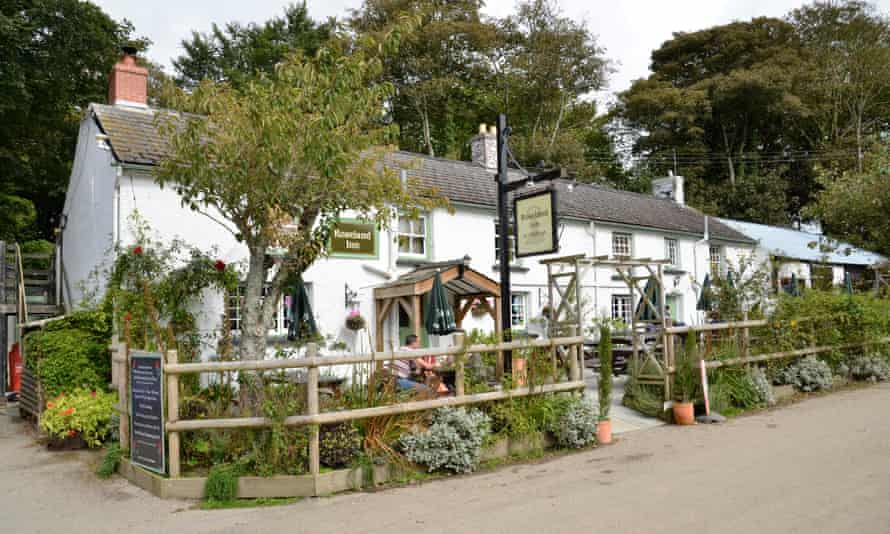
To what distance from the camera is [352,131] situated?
31.2ft

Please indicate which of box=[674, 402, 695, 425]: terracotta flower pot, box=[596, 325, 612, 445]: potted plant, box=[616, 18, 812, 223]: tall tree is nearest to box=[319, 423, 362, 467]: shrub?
box=[596, 325, 612, 445]: potted plant

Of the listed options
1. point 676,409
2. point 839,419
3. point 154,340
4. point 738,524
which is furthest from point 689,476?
point 154,340

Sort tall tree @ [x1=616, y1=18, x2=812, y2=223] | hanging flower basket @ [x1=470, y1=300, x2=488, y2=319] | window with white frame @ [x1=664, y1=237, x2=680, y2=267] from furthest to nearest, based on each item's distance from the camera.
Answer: tall tree @ [x1=616, y1=18, x2=812, y2=223] → window with white frame @ [x1=664, y1=237, x2=680, y2=267] → hanging flower basket @ [x1=470, y1=300, x2=488, y2=319]

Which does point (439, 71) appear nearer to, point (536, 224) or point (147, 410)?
point (536, 224)

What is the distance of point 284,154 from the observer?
8812mm

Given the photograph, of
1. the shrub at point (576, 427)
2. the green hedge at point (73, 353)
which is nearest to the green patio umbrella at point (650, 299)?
the shrub at point (576, 427)

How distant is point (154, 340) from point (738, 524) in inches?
330

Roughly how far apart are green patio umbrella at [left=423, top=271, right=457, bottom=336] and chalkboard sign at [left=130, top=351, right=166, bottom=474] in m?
6.76

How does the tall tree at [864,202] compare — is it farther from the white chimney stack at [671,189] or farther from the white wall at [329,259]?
the white wall at [329,259]

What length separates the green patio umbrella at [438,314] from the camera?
47.8ft

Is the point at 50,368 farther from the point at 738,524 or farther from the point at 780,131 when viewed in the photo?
the point at 780,131

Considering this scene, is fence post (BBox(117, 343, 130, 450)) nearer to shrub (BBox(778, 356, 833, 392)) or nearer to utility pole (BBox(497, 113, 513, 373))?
utility pole (BBox(497, 113, 513, 373))

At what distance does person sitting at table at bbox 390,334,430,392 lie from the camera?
9.48m

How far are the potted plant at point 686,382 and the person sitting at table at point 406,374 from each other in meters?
4.30
